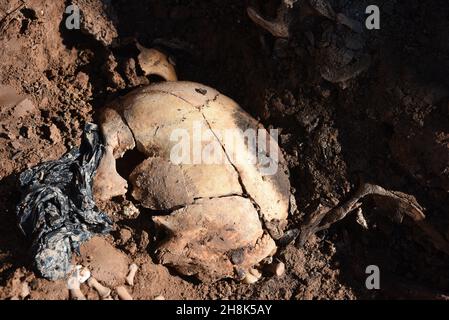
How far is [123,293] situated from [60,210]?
0.50m

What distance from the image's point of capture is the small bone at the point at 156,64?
3094mm

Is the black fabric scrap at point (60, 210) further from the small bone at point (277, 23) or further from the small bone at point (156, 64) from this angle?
the small bone at point (277, 23)

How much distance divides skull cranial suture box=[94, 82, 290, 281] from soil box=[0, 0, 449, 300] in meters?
0.14

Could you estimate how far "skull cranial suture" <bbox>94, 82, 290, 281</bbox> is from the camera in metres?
2.63

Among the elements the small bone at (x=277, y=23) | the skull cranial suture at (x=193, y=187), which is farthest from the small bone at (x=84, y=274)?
the small bone at (x=277, y=23)

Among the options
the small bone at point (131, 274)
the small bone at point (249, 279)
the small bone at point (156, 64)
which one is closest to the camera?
the small bone at point (131, 274)

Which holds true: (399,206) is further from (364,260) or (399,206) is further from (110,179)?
(110,179)

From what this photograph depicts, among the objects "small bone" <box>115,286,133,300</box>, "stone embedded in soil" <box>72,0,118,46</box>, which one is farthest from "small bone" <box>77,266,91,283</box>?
"stone embedded in soil" <box>72,0,118,46</box>

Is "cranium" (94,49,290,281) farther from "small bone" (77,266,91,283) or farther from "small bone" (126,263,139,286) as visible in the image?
"small bone" (77,266,91,283)

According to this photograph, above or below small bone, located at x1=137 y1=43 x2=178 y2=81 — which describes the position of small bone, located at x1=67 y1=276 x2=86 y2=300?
below

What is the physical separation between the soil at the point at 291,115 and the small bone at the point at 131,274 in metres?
0.03

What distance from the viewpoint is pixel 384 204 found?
2887mm

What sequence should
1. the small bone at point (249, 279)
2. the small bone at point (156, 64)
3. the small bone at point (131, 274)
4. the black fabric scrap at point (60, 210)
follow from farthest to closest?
the small bone at point (156, 64) → the small bone at point (249, 279) → the small bone at point (131, 274) → the black fabric scrap at point (60, 210)

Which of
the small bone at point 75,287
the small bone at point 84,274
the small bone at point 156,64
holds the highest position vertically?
the small bone at point 156,64
